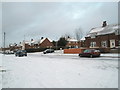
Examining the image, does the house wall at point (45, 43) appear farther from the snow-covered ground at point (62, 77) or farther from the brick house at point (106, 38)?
the snow-covered ground at point (62, 77)

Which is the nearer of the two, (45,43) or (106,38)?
(106,38)

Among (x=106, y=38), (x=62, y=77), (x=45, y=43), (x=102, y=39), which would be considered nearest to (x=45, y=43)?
(x=45, y=43)

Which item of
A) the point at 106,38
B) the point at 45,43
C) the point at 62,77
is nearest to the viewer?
the point at 62,77

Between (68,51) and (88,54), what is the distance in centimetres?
1681

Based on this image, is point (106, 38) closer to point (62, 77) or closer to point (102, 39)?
point (102, 39)

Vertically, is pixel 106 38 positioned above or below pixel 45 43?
above

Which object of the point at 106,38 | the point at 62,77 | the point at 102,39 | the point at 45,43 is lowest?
the point at 62,77

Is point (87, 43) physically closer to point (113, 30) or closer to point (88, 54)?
point (113, 30)

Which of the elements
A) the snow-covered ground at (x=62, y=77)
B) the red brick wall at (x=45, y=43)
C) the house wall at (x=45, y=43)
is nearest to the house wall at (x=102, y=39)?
the snow-covered ground at (x=62, y=77)

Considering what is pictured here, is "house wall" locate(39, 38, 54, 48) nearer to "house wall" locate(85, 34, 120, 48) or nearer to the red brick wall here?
the red brick wall

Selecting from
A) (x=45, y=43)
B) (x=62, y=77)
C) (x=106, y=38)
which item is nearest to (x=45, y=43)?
(x=45, y=43)

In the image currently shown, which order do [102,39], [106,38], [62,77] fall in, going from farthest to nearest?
1. [102,39]
2. [106,38]
3. [62,77]

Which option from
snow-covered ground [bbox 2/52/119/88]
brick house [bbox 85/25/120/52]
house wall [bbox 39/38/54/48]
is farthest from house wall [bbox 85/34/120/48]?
house wall [bbox 39/38/54/48]

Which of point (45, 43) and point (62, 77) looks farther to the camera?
point (45, 43)
